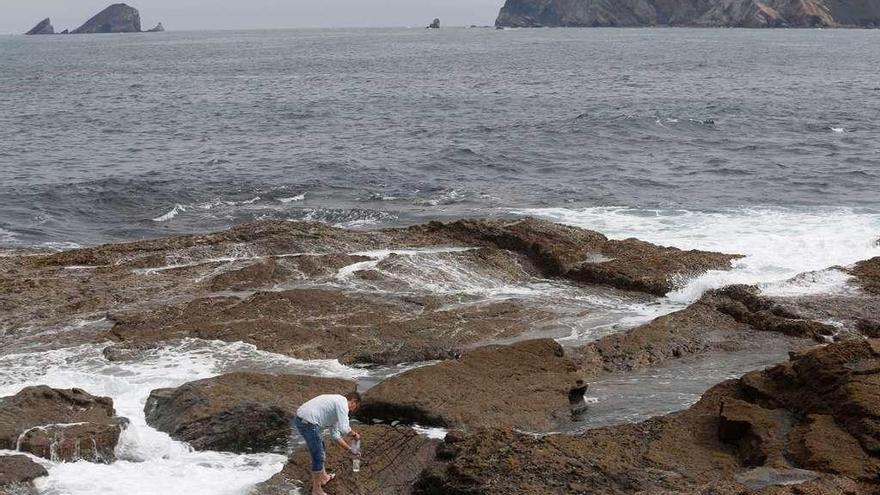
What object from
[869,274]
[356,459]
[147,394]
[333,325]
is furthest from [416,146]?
[356,459]

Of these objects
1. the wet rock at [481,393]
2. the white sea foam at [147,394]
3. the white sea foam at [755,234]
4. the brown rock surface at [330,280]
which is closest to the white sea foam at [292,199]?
the white sea foam at [755,234]

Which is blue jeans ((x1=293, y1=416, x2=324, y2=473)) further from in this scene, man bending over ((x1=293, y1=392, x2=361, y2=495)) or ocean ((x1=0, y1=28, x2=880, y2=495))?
ocean ((x1=0, y1=28, x2=880, y2=495))

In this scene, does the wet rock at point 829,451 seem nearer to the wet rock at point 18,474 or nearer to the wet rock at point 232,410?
the wet rock at point 232,410

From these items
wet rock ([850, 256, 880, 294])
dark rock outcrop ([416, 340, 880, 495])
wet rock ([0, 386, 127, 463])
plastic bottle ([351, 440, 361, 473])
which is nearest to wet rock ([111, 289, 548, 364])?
wet rock ([0, 386, 127, 463])

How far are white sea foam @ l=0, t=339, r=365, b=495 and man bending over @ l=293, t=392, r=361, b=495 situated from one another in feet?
3.24

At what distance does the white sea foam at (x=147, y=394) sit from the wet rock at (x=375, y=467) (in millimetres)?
519

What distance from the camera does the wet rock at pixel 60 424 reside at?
12.3 m

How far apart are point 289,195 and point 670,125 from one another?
24577 mm

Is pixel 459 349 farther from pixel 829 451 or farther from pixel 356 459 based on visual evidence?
pixel 829 451

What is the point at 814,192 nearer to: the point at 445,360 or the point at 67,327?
the point at 445,360

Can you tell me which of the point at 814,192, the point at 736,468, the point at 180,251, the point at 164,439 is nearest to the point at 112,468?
the point at 164,439

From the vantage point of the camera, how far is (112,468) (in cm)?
1220

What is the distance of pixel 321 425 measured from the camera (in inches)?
453

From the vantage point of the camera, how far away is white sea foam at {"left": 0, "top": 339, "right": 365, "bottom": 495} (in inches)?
463
